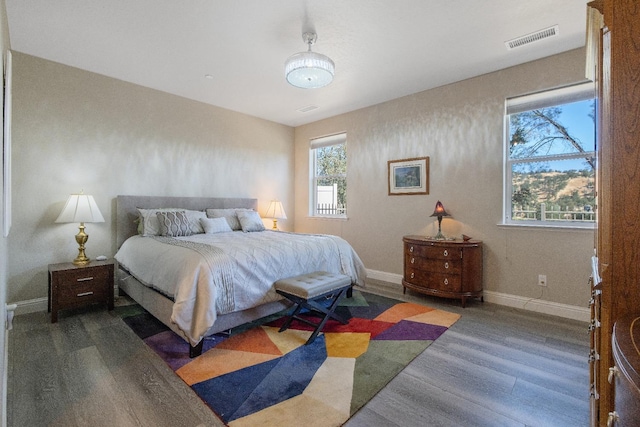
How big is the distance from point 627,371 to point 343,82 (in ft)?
12.4

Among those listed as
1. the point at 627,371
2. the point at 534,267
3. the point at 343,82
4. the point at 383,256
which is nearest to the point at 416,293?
the point at 383,256

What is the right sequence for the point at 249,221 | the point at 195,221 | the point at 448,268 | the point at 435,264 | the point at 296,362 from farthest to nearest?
the point at 249,221
the point at 195,221
the point at 435,264
the point at 448,268
the point at 296,362

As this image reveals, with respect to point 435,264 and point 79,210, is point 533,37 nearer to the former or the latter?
point 435,264

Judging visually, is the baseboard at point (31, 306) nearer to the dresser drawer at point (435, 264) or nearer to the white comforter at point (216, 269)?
the white comforter at point (216, 269)

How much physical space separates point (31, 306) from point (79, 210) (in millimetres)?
1109

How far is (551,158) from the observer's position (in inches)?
126

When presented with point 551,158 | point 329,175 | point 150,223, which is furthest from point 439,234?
point 150,223

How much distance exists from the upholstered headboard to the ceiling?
1.48 m

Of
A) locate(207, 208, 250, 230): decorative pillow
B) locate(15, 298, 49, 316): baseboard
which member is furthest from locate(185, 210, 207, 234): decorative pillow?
locate(15, 298, 49, 316): baseboard

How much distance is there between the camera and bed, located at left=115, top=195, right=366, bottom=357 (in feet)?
7.25

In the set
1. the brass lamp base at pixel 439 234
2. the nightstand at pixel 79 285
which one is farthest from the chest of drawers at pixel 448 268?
the nightstand at pixel 79 285

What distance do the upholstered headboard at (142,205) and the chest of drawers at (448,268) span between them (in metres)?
2.94

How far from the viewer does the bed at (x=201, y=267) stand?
7.25 ft

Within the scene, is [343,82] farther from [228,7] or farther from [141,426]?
[141,426]
